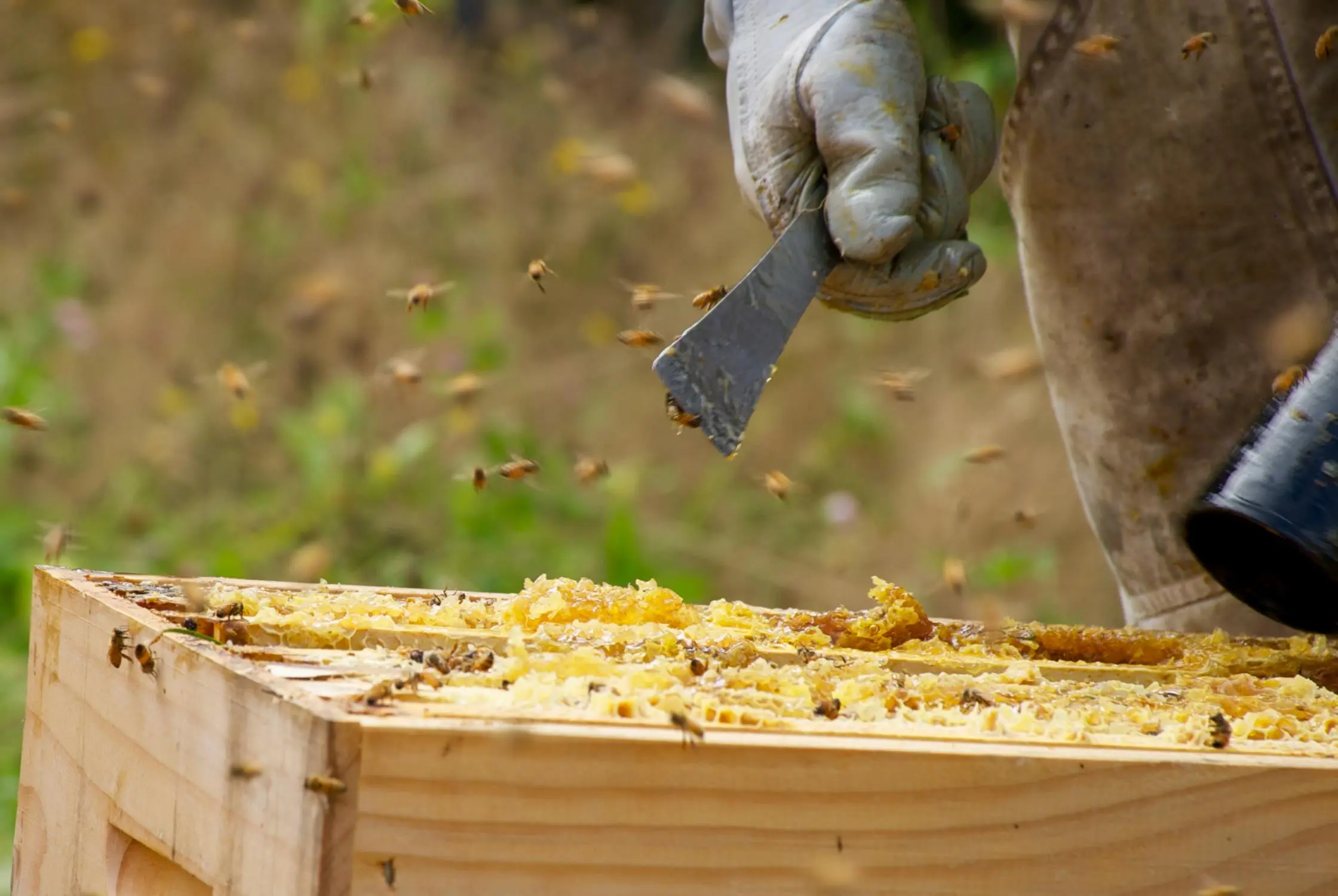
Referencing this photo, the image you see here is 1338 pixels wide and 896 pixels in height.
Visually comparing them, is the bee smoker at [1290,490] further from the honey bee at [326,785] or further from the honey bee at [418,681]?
the honey bee at [326,785]

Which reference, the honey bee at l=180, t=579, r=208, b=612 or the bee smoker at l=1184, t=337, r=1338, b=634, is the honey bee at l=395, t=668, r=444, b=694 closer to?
the honey bee at l=180, t=579, r=208, b=612

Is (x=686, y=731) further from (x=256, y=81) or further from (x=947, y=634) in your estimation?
(x=256, y=81)

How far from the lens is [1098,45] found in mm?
2375

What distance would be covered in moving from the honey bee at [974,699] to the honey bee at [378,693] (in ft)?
1.95

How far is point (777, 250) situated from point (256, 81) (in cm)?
597

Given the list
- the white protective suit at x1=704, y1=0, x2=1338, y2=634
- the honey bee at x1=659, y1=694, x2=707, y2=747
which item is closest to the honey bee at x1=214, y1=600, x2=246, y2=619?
the honey bee at x1=659, y1=694, x2=707, y2=747

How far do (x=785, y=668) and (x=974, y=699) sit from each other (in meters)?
0.21

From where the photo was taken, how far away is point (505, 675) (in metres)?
1.33

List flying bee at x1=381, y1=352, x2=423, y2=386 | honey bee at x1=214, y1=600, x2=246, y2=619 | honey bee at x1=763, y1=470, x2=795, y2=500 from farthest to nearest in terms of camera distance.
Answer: flying bee at x1=381, y1=352, x2=423, y2=386, honey bee at x1=763, y1=470, x2=795, y2=500, honey bee at x1=214, y1=600, x2=246, y2=619

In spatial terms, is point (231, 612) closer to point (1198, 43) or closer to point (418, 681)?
point (418, 681)

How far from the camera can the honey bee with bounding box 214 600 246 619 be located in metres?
1.57

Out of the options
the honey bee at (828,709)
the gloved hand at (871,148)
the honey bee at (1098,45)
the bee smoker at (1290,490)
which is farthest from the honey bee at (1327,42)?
the honey bee at (828,709)

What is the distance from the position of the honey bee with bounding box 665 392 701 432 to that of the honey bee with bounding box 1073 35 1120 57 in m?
1.17

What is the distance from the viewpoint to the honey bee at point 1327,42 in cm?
209
